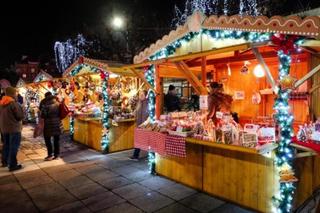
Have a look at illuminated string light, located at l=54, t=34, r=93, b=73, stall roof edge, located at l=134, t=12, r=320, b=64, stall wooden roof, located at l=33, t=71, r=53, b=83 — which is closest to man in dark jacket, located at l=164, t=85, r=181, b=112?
stall roof edge, located at l=134, t=12, r=320, b=64

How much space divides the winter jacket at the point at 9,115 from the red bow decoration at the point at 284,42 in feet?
22.8

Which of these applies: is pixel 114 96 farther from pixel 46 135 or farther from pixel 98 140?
pixel 46 135

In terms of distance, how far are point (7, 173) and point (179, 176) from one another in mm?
4980

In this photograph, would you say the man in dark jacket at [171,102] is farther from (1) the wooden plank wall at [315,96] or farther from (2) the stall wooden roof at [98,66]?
(1) the wooden plank wall at [315,96]

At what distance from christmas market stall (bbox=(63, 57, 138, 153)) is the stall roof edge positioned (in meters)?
3.44

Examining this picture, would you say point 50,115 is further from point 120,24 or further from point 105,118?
point 120,24

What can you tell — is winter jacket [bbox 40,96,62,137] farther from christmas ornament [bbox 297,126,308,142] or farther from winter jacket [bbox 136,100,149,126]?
christmas ornament [bbox 297,126,308,142]

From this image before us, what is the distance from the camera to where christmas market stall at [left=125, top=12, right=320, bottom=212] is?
4129 mm

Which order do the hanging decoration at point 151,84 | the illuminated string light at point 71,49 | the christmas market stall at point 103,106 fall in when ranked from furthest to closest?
the illuminated string light at point 71,49
the christmas market stall at point 103,106
the hanging decoration at point 151,84

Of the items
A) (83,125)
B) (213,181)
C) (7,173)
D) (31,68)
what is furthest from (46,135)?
(31,68)

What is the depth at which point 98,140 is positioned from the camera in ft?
31.4

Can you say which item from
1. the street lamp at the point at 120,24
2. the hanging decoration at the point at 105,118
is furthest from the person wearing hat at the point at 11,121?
the street lamp at the point at 120,24

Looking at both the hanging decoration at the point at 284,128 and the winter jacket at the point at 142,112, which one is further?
the winter jacket at the point at 142,112

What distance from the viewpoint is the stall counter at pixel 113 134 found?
938 cm
